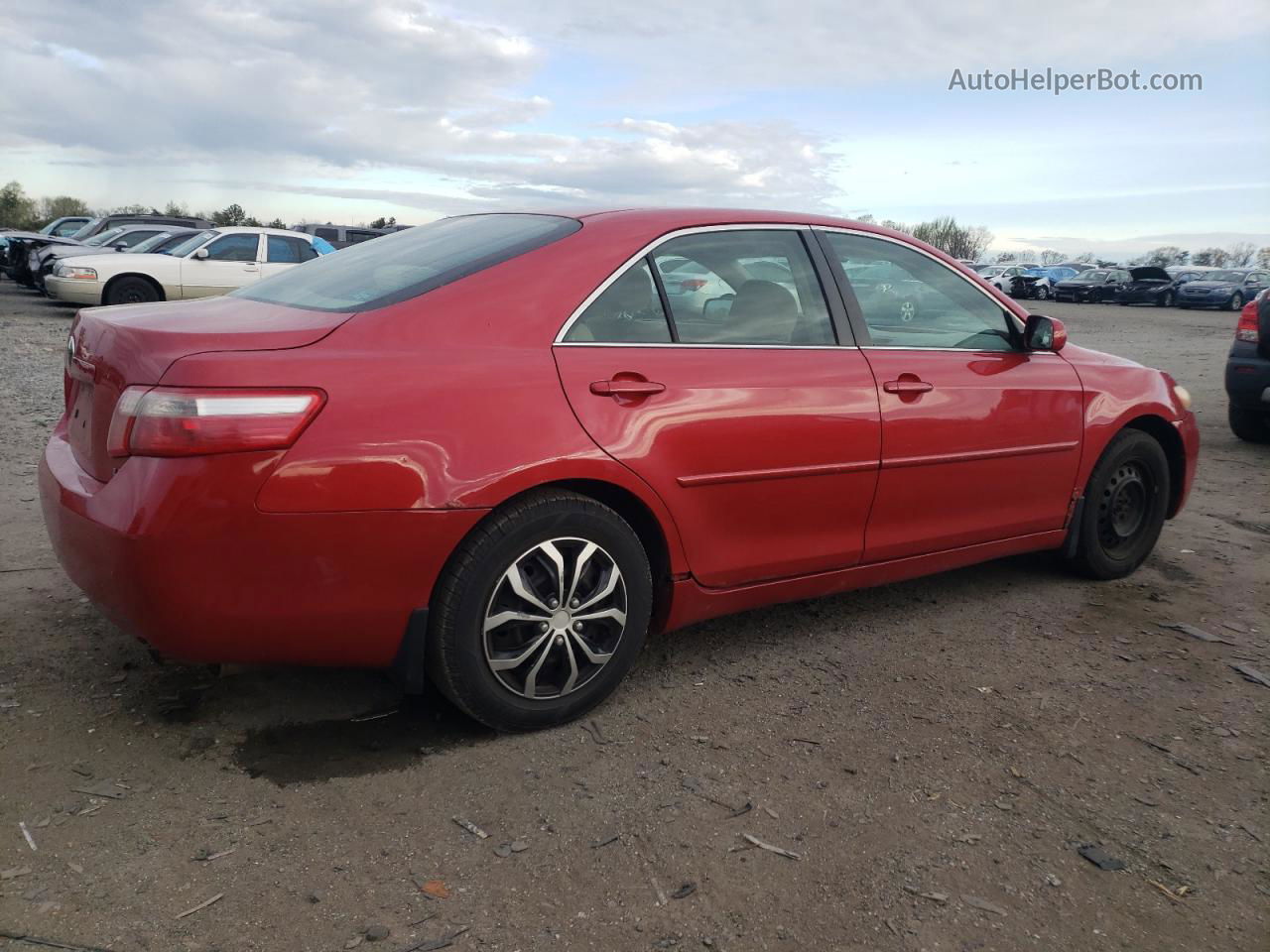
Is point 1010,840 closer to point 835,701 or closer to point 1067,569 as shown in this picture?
point 835,701

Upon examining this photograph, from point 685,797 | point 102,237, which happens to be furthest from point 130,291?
point 685,797

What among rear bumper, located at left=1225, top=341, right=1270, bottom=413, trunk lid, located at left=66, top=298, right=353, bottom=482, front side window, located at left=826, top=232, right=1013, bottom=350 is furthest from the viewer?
rear bumper, located at left=1225, top=341, right=1270, bottom=413

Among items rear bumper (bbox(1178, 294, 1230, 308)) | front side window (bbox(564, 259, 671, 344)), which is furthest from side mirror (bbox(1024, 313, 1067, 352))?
rear bumper (bbox(1178, 294, 1230, 308))

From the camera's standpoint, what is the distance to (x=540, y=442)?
295cm

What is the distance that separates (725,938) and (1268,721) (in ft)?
7.33

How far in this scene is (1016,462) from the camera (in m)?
4.23

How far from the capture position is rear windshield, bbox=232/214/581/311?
3.13m

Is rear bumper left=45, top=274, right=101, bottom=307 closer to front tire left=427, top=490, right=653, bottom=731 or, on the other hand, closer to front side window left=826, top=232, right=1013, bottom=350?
front side window left=826, top=232, right=1013, bottom=350

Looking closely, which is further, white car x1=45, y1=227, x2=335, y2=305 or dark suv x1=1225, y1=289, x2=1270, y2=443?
white car x1=45, y1=227, x2=335, y2=305

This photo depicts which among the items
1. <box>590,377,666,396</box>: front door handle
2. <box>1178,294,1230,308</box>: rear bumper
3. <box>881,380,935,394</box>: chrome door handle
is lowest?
<box>881,380,935,394</box>: chrome door handle

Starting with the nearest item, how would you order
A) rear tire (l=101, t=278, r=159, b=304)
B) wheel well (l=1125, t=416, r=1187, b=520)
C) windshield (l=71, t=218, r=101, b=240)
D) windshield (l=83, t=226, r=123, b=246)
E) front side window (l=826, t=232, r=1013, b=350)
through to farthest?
1. front side window (l=826, t=232, r=1013, b=350)
2. wheel well (l=1125, t=416, r=1187, b=520)
3. rear tire (l=101, t=278, r=159, b=304)
4. windshield (l=83, t=226, r=123, b=246)
5. windshield (l=71, t=218, r=101, b=240)

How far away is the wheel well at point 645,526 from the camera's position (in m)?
3.15

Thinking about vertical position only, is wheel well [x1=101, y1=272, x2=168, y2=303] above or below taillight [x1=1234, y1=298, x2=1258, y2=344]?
below

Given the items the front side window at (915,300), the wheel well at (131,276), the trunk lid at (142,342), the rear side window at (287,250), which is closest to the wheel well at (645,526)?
the trunk lid at (142,342)
